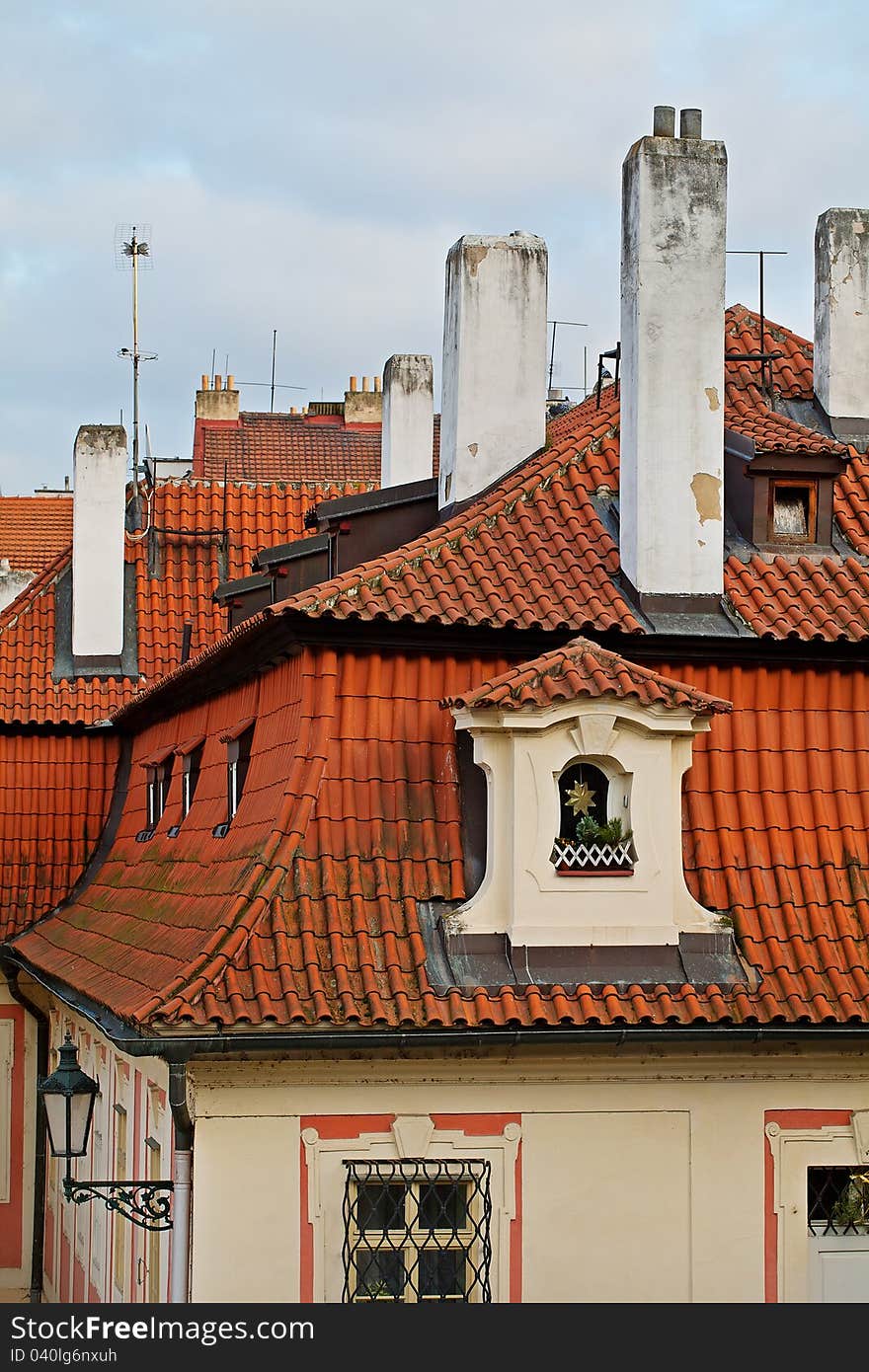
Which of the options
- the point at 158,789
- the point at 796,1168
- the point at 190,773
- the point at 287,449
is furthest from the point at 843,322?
the point at 287,449

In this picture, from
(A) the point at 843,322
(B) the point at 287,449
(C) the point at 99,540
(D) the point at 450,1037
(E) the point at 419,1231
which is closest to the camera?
(D) the point at 450,1037

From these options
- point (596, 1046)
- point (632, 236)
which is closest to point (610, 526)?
point (632, 236)

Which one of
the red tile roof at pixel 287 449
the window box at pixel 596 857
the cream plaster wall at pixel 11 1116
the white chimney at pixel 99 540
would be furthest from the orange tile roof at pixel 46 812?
the red tile roof at pixel 287 449

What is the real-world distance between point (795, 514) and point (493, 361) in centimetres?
284

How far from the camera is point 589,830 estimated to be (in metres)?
11.1

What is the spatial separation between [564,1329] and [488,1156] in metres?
1.10

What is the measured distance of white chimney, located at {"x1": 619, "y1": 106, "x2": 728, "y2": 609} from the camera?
1212 centimetres

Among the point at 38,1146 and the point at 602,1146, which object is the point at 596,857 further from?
the point at 38,1146

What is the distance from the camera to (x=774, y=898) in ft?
37.6

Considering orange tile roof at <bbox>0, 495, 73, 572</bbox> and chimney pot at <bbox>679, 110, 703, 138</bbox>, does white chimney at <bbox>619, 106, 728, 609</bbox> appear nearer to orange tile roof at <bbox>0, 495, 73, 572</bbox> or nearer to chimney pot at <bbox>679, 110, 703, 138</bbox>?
chimney pot at <bbox>679, 110, 703, 138</bbox>

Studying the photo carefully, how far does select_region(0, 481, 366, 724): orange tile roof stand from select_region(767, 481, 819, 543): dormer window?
8.73 meters

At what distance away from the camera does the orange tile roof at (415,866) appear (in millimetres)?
10492

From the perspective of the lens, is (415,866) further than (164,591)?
No

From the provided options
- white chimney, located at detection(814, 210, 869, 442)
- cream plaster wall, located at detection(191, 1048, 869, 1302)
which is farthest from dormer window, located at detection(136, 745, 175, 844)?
cream plaster wall, located at detection(191, 1048, 869, 1302)
